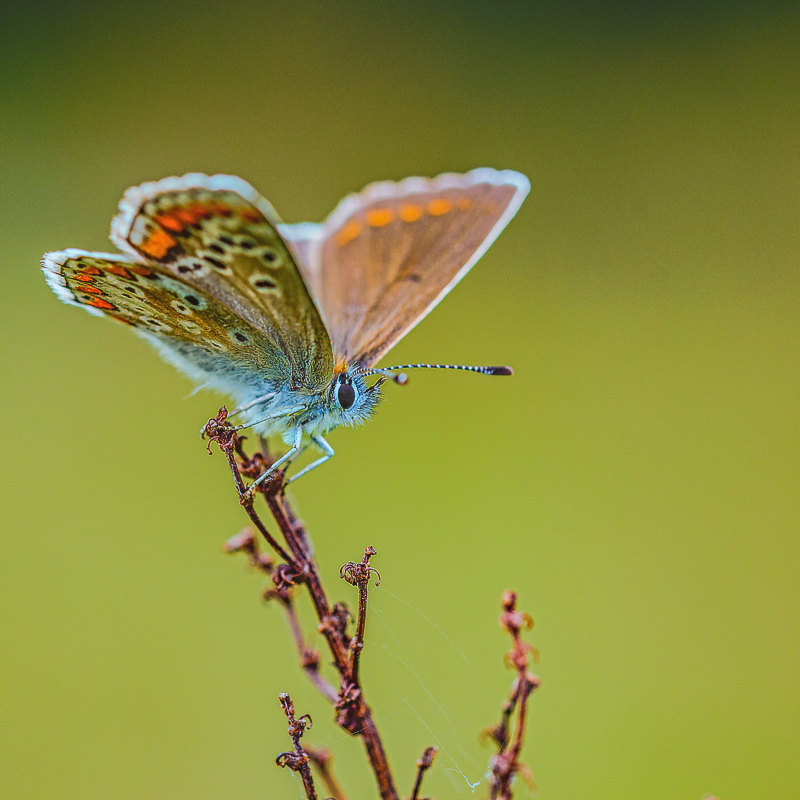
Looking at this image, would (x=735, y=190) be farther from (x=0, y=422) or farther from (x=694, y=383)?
(x=0, y=422)

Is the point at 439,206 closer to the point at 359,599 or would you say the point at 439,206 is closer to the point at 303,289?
the point at 303,289

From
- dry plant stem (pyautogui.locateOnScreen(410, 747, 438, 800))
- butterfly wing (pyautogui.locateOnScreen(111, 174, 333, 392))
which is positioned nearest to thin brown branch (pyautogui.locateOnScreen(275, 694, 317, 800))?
dry plant stem (pyautogui.locateOnScreen(410, 747, 438, 800))

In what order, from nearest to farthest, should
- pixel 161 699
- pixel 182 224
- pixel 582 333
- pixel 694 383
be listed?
pixel 182 224 → pixel 161 699 → pixel 694 383 → pixel 582 333

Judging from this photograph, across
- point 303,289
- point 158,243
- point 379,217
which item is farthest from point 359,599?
point 379,217

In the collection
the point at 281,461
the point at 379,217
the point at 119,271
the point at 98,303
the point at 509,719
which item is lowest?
the point at 509,719

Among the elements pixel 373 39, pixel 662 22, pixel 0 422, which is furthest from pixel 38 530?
pixel 662 22

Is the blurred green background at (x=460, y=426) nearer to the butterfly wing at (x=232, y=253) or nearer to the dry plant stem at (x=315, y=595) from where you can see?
the dry plant stem at (x=315, y=595)

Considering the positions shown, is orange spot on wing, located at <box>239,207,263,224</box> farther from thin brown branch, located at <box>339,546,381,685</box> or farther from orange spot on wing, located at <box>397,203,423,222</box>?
thin brown branch, located at <box>339,546,381,685</box>

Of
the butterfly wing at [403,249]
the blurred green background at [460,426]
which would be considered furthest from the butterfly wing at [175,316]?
the blurred green background at [460,426]
